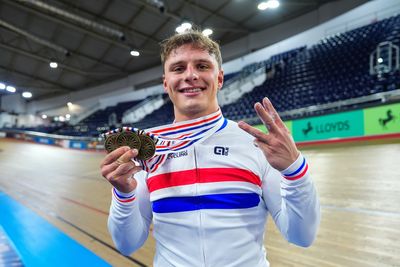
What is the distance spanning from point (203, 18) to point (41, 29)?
8426 millimetres

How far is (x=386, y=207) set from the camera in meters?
2.78

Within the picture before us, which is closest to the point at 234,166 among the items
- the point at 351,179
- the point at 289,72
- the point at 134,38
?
the point at 351,179

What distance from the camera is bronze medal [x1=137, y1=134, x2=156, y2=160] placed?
1.09 meters

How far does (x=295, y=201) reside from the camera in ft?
3.17

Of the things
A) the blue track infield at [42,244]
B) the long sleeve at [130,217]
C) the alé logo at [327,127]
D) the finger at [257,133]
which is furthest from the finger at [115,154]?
the alé logo at [327,127]

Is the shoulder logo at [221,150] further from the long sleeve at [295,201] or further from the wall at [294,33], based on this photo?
the wall at [294,33]

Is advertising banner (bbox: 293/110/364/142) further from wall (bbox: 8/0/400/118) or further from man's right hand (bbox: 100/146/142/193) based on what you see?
man's right hand (bbox: 100/146/142/193)

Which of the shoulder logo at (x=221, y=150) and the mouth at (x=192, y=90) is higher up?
the mouth at (x=192, y=90)

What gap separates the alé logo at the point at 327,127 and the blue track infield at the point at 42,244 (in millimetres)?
5733

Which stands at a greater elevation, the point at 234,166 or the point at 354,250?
the point at 234,166

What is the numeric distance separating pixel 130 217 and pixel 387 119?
608cm

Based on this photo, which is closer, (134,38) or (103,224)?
(103,224)

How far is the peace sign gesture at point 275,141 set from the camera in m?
0.92

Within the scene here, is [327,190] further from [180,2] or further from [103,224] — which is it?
[180,2]
